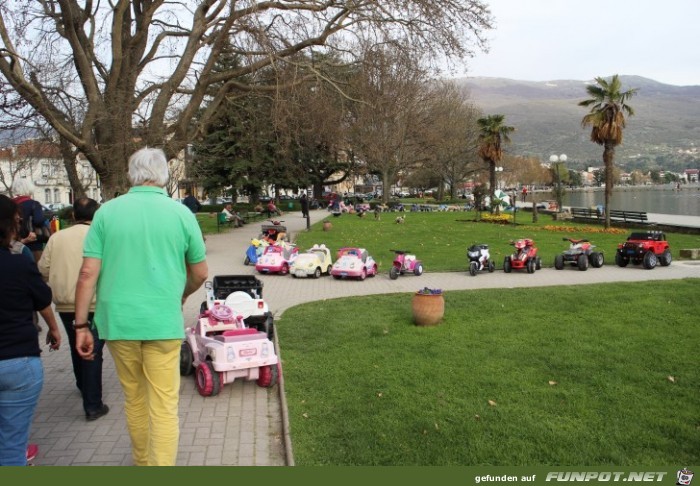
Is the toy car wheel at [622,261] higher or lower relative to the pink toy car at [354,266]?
lower

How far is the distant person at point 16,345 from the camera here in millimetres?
3525

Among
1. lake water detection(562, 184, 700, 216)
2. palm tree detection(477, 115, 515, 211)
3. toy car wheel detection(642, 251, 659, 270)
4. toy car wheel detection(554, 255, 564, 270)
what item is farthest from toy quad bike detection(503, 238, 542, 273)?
lake water detection(562, 184, 700, 216)

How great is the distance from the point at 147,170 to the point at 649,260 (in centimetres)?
1528

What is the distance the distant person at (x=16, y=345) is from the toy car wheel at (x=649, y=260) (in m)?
15.6

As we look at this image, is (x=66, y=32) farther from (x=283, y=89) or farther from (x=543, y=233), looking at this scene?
(x=543, y=233)

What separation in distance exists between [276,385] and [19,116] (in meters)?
14.0

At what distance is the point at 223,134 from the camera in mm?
44875

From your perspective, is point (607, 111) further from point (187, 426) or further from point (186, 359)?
point (187, 426)

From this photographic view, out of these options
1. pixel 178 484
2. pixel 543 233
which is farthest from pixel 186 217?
pixel 543 233

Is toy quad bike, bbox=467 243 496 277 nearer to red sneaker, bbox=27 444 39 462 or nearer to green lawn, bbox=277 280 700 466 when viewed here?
green lawn, bbox=277 280 700 466

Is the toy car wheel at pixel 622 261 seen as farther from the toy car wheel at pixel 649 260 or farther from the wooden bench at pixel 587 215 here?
the wooden bench at pixel 587 215

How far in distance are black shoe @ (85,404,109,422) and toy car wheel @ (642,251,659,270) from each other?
14.6m

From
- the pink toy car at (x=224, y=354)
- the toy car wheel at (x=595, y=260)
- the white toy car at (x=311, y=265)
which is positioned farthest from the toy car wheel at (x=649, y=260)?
the pink toy car at (x=224, y=354)

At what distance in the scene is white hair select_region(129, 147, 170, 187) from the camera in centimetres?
375
